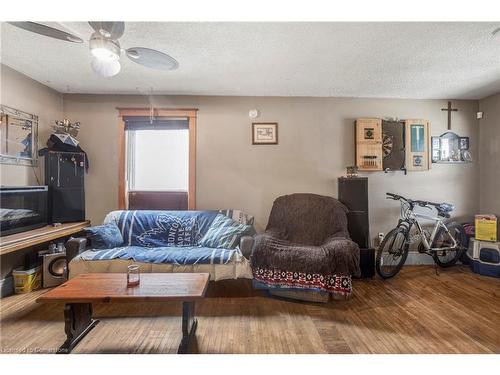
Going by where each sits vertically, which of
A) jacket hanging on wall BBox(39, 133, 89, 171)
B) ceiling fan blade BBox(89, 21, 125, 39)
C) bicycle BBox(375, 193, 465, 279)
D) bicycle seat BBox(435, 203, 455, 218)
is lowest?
bicycle BBox(375, 193, 465, 279)

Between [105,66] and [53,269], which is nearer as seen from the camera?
[105,66]

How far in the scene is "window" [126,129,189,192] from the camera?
333 centimetres

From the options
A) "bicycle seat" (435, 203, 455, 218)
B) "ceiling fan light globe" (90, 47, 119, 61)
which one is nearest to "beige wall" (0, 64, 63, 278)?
"ceiling fan light globe" (90, 47, 119, 61)

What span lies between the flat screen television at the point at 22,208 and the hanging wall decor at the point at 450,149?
4.96m

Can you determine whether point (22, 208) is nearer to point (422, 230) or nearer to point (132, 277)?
point (132, 277)

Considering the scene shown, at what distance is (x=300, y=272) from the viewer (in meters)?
2.31

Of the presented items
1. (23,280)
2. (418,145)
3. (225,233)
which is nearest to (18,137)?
(23,280)

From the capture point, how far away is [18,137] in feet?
8.67

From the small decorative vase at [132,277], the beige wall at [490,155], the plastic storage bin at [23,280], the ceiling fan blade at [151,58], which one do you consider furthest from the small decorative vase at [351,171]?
the plastic storage bin at [23,280]

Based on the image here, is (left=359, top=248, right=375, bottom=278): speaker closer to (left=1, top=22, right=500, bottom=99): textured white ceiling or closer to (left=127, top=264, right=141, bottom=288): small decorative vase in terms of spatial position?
(left=1, top=22, right=500, bottom=99): textured white ceiling

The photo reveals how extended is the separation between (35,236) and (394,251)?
3.95 meters

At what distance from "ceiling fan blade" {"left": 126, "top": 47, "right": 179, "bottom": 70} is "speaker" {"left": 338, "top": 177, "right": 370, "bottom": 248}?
2.34 m
